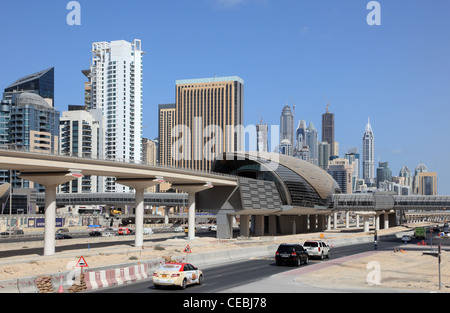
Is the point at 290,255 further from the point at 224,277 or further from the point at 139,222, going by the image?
the point at 139,222

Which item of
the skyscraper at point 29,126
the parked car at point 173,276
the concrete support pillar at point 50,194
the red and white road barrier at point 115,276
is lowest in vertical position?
the red and white road barrier at point 115,276

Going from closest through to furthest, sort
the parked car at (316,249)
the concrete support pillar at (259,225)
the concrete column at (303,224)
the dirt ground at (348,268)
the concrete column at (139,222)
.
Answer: the dirt ground at (348,268) < the parked car at (316,249) < the concrete column at (139,222) < the concrete support pillar at (259,225) < the concrete column at (303,224)

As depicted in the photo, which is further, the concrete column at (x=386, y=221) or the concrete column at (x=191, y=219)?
the concrete column at (x=386, y=221)

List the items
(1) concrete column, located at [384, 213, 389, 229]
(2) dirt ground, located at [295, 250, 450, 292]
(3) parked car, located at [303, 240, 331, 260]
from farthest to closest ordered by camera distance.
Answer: (1) concrete column, located at [384, 213, 389, 229]
(3) parked car, located at [303, 240, 331, 260]
(2) dirt ground, located at [295, 250, 450, 292]

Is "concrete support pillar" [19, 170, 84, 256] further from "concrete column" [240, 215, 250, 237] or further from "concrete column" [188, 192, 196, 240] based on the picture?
"concrete column" [240, 215, 250, 237]

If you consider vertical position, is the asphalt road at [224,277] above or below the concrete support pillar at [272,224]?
above

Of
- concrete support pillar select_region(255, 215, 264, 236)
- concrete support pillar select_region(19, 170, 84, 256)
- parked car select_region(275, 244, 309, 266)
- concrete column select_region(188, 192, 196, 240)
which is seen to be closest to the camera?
parked car select_region(275, 244, 309, 266)

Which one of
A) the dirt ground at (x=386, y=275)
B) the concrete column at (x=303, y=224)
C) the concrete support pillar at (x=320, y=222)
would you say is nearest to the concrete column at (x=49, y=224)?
the dirt ground at (x=386, y=275)

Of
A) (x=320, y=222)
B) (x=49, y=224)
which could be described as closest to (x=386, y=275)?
(x=49, y=224)

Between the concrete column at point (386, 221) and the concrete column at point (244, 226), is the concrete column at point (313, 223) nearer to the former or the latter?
the concrete column at point (386, 221)

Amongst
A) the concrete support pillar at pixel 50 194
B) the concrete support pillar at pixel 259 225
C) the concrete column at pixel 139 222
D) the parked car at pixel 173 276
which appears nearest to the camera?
the parked car at pixel 173 276

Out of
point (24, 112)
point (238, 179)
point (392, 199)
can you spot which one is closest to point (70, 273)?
point (238, 179)

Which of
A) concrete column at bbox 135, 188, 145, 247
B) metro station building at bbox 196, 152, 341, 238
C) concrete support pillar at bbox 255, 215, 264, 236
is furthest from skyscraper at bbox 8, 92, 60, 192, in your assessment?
concrete column at bbox 135, 188, 145, 247
